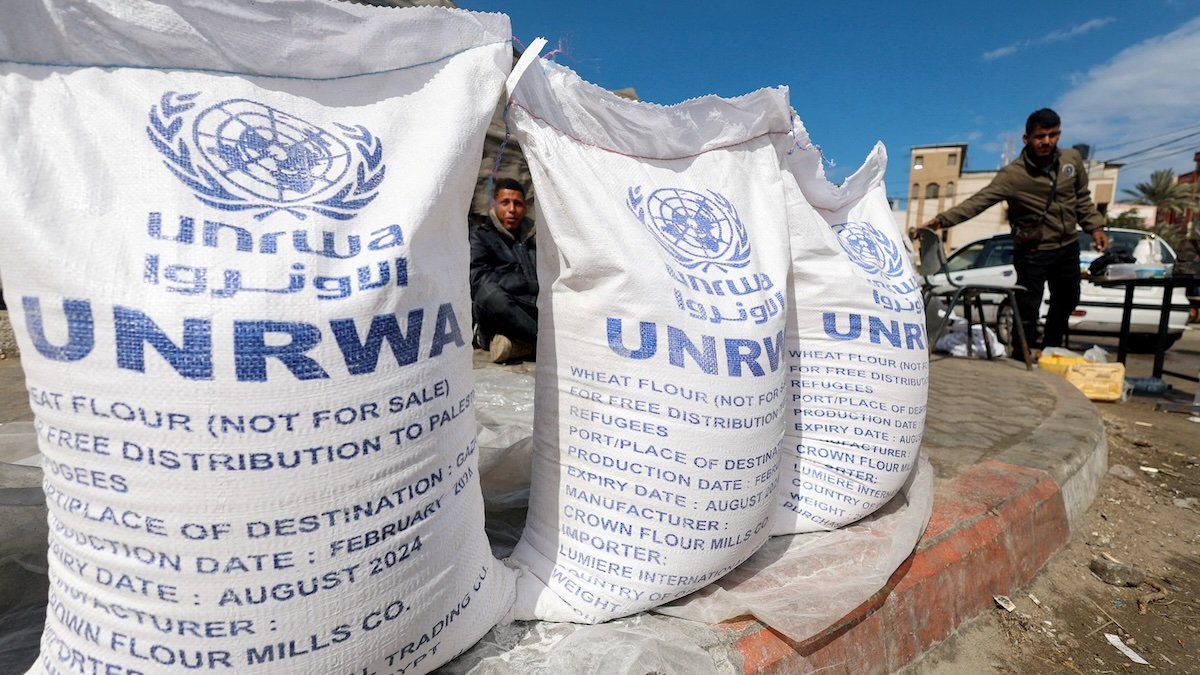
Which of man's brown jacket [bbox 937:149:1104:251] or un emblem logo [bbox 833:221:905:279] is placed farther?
man's brown jacket [bbox 937:149:1104:251]

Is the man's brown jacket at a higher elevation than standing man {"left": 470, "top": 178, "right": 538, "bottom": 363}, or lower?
higher

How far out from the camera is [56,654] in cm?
77

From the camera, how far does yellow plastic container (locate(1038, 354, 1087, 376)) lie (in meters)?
3.92

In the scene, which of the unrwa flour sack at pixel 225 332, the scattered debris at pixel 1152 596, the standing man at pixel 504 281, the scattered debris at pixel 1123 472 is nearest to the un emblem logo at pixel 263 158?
the unrwa flour sack at pixel 225 332

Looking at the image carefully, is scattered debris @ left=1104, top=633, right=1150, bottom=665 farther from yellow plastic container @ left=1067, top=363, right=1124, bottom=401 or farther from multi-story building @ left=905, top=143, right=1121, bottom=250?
multi-story building @ left=905, top=143, right=1121, bottom=250

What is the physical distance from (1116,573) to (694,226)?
163 cm

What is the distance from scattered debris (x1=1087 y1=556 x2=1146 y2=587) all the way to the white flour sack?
1.28m

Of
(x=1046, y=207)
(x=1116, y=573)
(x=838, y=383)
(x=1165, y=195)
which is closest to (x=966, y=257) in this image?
(x=1046, y=207)

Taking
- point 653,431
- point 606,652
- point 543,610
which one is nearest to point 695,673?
point 606,652

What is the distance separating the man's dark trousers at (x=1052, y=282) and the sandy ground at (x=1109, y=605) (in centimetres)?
169

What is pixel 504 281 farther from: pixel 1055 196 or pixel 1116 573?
pixel 1055 196

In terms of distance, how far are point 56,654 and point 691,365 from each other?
3.09 ft

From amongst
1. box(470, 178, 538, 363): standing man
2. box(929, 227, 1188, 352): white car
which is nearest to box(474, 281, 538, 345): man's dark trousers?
box(470, 178, 538, 363): standing man

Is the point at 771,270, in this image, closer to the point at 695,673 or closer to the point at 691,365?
the point at 691,365
